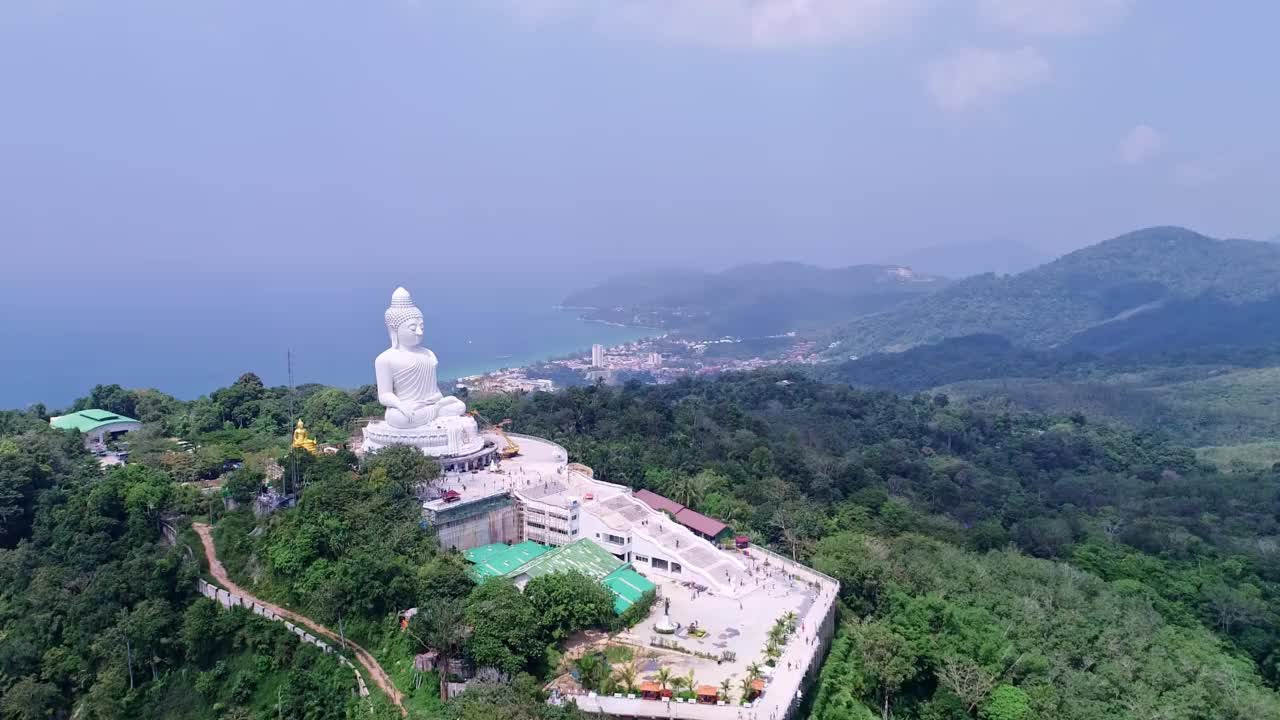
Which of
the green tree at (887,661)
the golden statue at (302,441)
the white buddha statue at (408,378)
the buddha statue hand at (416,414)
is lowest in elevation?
the green tree at (887,661)

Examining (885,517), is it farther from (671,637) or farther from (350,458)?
(350,458)

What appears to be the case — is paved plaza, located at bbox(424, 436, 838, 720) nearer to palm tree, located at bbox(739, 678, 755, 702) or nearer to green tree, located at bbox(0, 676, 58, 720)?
palm tree, located at bbox(739, 678, 755, 702)

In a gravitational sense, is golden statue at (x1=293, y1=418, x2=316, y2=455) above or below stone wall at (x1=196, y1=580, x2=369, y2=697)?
above

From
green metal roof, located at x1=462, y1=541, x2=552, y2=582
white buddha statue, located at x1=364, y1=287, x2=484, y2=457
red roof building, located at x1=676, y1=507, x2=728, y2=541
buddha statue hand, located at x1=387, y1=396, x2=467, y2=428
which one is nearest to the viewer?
green metal roof, located at x1=462, y1=541, x2=552, y2=582

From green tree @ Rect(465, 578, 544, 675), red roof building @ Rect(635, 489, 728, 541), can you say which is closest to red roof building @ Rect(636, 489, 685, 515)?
red roof building @ Rect(635, 489, 728, 541)

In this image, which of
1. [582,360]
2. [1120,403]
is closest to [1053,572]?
[1120,403]

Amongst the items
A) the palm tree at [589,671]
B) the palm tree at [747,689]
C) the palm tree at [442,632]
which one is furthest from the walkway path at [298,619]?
the palm tree at [747,689]

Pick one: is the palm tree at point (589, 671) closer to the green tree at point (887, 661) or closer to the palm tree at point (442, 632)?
the palm tree at point (442, 632)
